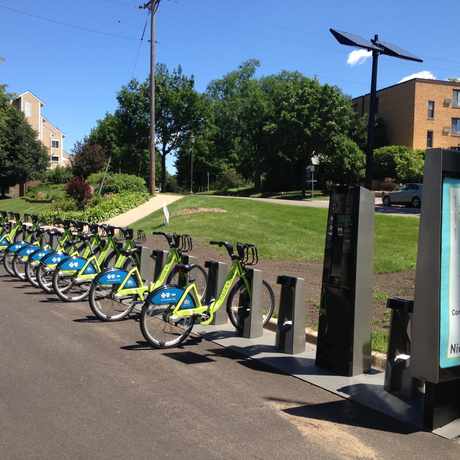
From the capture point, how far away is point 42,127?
89.7 metres

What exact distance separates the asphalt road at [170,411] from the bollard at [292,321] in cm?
59

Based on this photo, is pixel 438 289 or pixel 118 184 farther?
pixel 118 184

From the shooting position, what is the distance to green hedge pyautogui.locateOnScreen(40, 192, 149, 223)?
22703 mm

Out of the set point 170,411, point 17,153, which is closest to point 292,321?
point 170,411

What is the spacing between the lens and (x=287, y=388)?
16.5ft

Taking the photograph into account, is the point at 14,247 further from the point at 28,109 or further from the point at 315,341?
the point at 28,109

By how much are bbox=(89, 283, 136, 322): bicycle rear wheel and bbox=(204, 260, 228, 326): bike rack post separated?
1092 millimetres

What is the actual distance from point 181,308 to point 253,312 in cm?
98

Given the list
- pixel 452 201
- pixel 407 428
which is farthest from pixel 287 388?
pixel 452 201

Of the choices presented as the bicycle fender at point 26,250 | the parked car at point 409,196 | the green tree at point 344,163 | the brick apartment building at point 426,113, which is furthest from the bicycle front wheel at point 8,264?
the brick apartment building at point 426,113

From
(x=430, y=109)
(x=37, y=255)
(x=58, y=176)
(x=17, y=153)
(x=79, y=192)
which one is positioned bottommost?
(x=37, y=255)

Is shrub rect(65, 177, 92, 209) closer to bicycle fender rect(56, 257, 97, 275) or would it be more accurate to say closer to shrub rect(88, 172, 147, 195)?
shrub rect(88, 172, 147, 195)

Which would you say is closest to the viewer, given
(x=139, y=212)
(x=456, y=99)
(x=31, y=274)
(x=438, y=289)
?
(x=438, y=289)

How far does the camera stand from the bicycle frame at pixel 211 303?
623 centimetres
